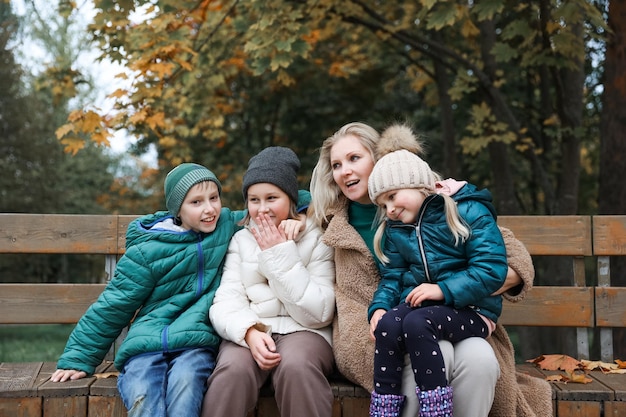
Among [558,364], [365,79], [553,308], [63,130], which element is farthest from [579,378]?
[365,79]

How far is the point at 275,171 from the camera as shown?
319 centimetres

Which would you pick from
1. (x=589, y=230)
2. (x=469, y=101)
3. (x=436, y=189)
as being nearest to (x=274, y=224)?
(x=436, y=189)

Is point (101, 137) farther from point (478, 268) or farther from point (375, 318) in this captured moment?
point (478, 268)

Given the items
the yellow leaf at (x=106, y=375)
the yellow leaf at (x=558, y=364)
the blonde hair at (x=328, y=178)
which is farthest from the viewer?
the yellow leaf at (x=558, y=364)

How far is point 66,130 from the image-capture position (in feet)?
16.8

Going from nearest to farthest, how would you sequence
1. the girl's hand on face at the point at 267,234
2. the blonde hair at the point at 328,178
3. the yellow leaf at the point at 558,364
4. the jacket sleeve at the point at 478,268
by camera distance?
the jacket sleeve at the point at 478,268 → the girl's hand on face at the point at 267,234 → the blonde hair at the point at 328,178 → the yellow leaf at the point at 558,364

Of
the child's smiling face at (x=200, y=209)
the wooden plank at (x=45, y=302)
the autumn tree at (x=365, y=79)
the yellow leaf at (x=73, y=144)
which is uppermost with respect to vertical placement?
the autumn tree at (x=365, y=79)

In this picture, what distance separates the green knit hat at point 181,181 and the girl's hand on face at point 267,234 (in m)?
0.36

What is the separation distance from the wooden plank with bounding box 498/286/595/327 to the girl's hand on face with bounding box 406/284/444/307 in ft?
3.52

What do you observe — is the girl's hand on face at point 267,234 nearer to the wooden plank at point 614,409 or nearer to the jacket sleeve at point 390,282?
the jacket sleeve at point 390,282

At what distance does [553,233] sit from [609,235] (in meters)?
0.29

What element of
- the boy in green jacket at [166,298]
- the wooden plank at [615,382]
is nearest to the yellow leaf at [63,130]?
the boy in green jacket at [166,298]

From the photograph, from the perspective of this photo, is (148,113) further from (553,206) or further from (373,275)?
(553,206)

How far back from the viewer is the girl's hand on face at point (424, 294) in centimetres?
271
